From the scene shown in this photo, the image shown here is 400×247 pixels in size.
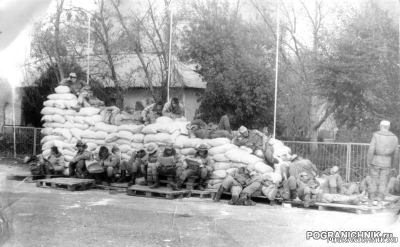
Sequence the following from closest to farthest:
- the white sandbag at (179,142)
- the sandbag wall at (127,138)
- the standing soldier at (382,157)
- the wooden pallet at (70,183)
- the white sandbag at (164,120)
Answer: the standing soldier at (382,157) < the sandbag wall at (127,138) < the wooden pallet at (70,183) < the white sandbag at (179,142) < the white sandbag at (164,120)

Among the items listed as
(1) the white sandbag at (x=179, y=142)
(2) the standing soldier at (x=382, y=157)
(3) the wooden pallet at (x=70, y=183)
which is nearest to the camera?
(2) the standing soldier at (x=382, y=157)

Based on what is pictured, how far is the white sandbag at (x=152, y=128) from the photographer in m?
8.77

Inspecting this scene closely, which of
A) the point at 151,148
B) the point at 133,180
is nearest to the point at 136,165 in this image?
the point at 133,180

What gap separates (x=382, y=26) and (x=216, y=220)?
4580mm

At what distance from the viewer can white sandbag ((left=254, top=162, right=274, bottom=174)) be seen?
764cm

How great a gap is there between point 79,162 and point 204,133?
7.83 feet

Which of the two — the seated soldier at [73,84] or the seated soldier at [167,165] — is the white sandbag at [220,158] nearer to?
the seated soldier at [167,165]

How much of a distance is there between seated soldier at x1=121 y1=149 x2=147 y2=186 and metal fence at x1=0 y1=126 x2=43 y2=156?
450 centimetres

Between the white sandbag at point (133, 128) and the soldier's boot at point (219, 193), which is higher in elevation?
the white sandbag at point (133, 128)

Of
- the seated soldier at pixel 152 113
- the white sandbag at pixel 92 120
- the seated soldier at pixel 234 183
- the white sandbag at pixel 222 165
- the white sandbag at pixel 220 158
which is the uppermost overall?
the seated soldier at pixel 152 113

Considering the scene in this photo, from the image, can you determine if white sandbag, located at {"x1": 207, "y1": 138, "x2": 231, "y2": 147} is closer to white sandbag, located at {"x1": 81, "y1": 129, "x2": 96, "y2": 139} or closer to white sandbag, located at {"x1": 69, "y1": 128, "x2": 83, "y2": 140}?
white sandbag, located at {"x1": 81, "y1": 129, "x2": 96, "y2": 139}

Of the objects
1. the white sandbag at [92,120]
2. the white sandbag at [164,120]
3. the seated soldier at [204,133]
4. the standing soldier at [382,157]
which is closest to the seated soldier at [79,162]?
the white sandbag at [92,120]

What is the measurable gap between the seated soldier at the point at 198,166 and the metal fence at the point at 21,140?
5694 mm

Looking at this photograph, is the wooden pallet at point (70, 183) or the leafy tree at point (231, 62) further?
the leafy tree at point (231, 62)
